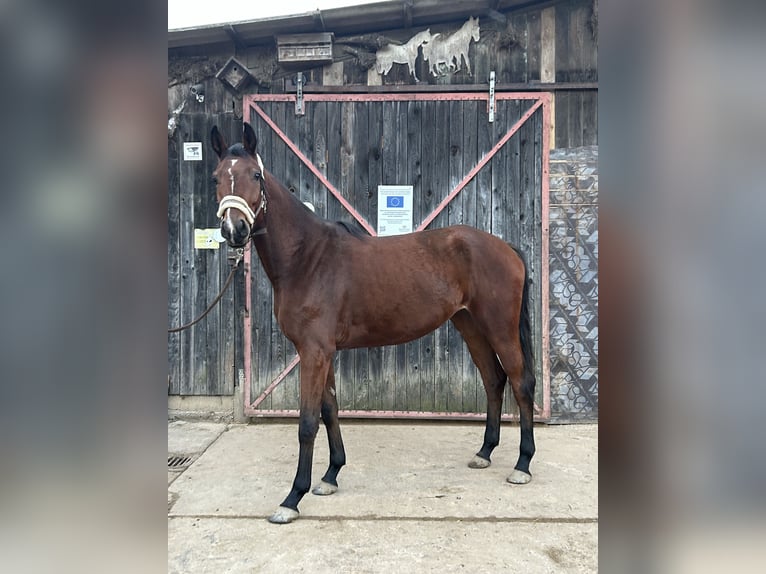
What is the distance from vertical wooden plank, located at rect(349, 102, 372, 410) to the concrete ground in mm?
380

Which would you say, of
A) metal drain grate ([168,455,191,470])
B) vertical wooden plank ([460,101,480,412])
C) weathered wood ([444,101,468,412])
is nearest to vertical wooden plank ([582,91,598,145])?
vertical wooden plank ([460,101,480,412])

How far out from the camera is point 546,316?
4.07 meters

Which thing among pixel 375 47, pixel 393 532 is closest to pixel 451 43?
pixel 375 47

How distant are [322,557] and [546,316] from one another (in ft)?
9.01

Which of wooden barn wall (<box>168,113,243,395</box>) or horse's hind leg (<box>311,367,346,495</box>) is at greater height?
wooden barn wall (<box>168,113,243,395</box>)

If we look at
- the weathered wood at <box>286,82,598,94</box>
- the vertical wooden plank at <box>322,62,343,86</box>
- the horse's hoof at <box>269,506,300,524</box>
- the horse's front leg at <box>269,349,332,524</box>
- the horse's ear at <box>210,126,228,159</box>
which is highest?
the vertical wooden plank at <box>322,62,343,86</box>

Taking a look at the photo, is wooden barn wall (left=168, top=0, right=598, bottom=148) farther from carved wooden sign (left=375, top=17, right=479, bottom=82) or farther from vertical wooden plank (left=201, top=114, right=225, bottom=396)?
vertical wooden plank (left=201, top=114, right=225, bottom=396)

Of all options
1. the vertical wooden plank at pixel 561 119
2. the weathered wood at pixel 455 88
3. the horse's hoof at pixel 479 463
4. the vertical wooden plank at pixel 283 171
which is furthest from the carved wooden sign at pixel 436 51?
the horse's hoof at pixel 479 463

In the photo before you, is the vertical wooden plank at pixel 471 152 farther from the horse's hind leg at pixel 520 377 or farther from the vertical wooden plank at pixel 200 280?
the vertical wooden plank at pixel 200 280

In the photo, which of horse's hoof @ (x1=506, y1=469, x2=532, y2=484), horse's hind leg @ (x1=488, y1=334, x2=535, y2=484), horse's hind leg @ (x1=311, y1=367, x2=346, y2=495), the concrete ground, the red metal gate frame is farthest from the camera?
the red metal gate frame

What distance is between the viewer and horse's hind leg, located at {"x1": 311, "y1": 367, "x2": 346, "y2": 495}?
2788 mm
